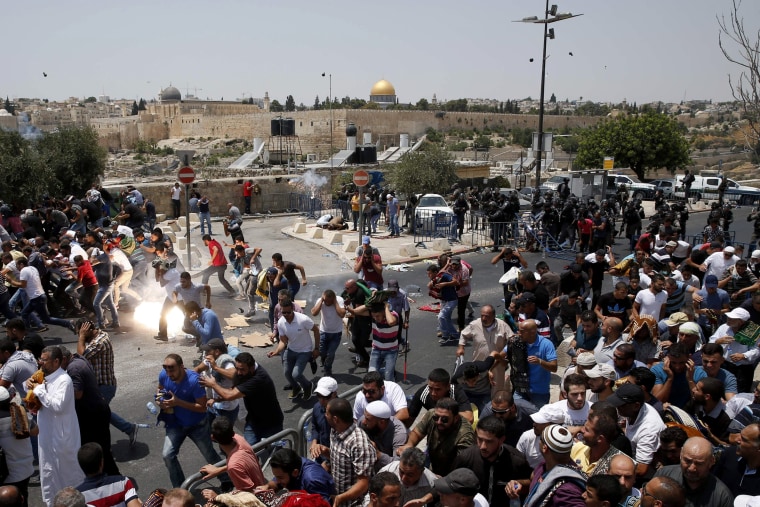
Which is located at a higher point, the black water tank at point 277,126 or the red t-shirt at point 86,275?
the black water tank at point 277,126

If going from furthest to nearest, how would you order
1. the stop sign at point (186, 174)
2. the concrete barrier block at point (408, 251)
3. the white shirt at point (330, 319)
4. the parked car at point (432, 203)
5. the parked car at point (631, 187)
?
the parked car at point (631, 187) → the parked car at point (432, 203) → the concrete barrier block at point (408, 251) → the stop sign at point (186, 174) → the white shirt at point (330, 319)

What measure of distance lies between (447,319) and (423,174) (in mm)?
12639

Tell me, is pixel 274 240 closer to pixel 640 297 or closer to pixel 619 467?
pixel 640 297

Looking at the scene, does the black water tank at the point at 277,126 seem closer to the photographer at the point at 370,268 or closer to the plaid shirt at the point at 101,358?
the photographer at the point at 370,268

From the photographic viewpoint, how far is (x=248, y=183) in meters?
22.6

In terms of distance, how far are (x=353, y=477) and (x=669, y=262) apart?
8191mm

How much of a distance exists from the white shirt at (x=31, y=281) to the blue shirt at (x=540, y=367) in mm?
7132

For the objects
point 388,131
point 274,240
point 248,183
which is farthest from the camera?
point 388,131

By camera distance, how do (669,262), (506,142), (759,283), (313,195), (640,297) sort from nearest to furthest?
(640,297), (759,283), (669,262), (313,195), (506,142)

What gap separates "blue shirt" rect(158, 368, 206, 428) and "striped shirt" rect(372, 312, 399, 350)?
2.30 m

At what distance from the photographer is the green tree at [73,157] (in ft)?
64.2

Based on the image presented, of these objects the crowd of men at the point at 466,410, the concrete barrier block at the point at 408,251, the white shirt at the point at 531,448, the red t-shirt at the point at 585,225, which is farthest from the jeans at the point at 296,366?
the red t-shirt at the point at 585,225

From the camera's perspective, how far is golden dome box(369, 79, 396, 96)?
105 metres

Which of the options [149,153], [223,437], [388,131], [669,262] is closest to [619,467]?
[223,437]
